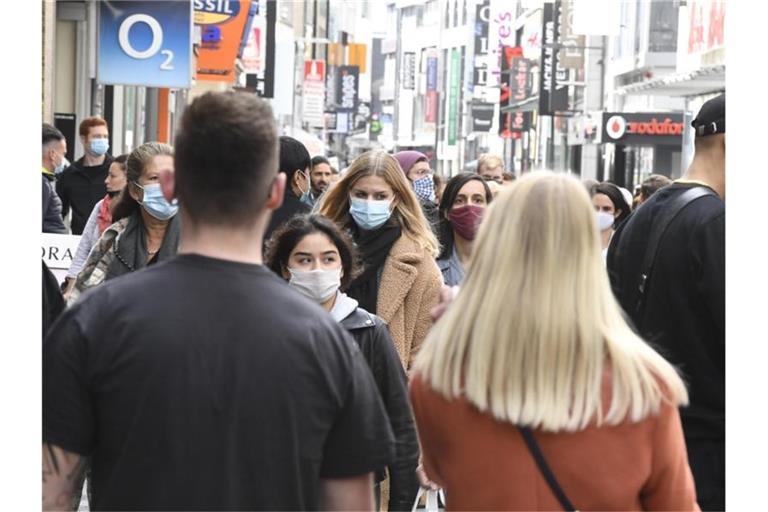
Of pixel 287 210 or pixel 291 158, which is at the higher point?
pixel 291 158

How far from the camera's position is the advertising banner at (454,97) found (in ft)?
425

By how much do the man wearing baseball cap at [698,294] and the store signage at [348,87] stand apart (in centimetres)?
8901

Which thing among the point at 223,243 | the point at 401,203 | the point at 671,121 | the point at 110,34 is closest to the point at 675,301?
the point at 223,243

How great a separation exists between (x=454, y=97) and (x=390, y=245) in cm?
12835

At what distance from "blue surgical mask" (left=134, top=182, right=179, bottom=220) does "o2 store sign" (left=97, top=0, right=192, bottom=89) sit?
11243 mm

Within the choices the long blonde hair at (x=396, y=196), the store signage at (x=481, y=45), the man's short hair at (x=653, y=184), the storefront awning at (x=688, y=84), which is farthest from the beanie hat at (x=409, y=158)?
the store signage at (x=481, y=45)

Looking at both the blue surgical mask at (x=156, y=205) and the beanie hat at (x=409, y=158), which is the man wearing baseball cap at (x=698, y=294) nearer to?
the blue surgical mask at (x=156, y=205)

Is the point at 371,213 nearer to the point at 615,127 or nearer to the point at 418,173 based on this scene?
the point at 418,173

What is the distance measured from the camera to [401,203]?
24.3ft

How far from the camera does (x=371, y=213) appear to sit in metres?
7.26

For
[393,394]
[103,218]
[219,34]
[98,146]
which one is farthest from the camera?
[219,34]

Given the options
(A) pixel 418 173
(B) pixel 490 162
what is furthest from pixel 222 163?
(B) pixel 490 162

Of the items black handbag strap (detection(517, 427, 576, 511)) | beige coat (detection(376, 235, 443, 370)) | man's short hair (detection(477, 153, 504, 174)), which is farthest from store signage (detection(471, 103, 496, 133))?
black handbag strap (detection(517, 427, 576, 511))
